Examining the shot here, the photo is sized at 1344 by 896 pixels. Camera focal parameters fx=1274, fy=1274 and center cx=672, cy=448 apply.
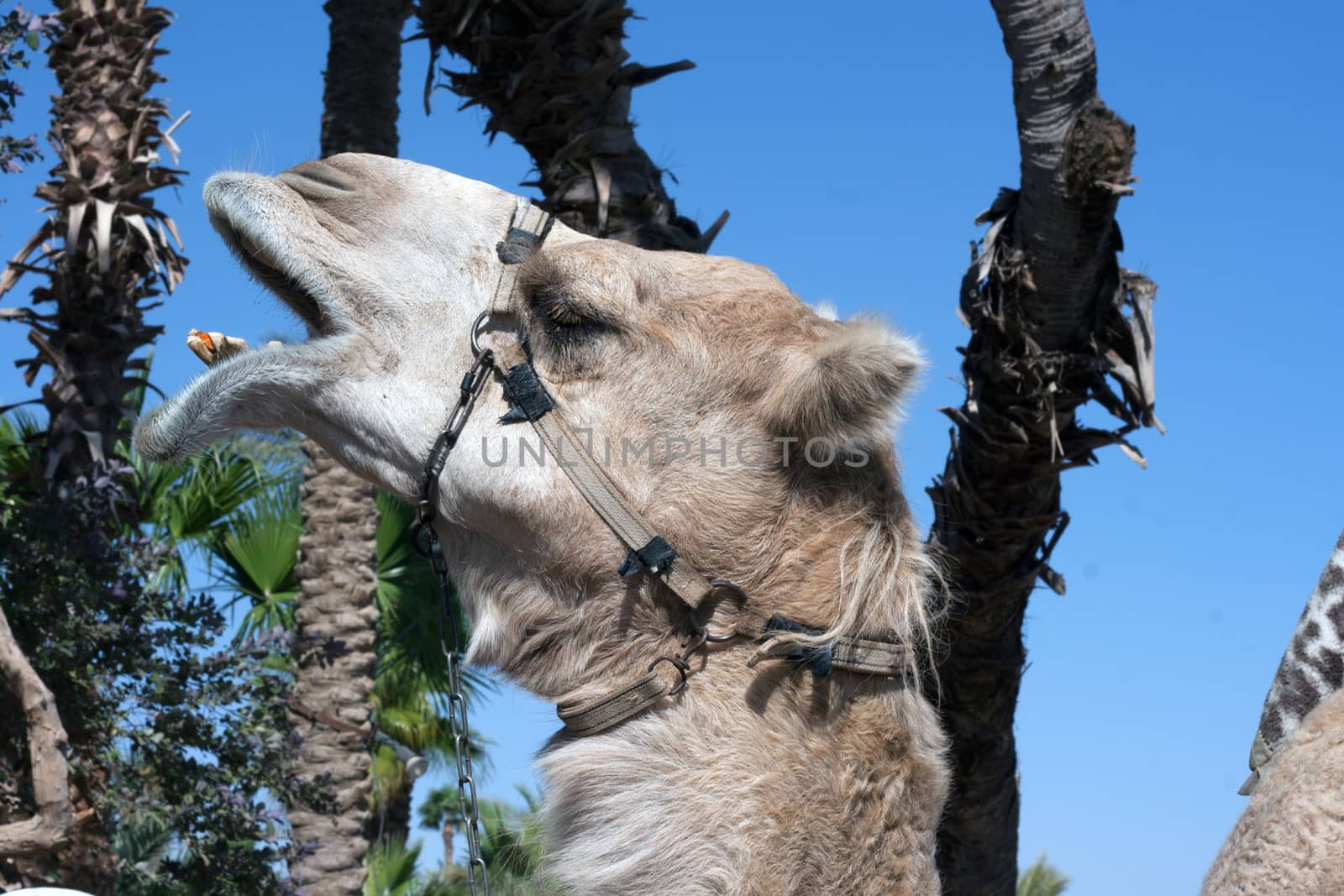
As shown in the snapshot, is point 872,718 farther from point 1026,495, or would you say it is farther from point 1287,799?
point 1026,495

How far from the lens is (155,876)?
7.32 metres

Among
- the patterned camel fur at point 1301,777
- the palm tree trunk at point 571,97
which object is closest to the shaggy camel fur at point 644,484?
the patterned camel fur at point 1301,777

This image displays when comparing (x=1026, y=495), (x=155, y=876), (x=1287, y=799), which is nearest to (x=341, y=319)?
(x=1287, y=799)

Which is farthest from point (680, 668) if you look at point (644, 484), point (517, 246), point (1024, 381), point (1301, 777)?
point (1024, 381)

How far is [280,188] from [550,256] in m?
0.63

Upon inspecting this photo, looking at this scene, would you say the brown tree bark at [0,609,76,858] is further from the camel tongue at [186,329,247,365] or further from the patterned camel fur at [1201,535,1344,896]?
the patterned camel fur at [1201,535,1344,896]

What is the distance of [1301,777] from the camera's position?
2.06 metres

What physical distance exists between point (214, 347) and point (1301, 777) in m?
2.40

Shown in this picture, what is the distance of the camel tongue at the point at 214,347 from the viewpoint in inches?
116

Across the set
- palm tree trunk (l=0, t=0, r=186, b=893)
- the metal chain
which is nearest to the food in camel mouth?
the metal chain

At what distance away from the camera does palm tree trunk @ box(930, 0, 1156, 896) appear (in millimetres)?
3830

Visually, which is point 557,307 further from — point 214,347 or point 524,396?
point 214,347

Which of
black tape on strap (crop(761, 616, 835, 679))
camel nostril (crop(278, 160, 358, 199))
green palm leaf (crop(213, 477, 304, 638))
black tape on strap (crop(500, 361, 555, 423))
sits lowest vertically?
black tape on strap (crop(761, 616, 835, 679))

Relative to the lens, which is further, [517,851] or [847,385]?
[517,851]
